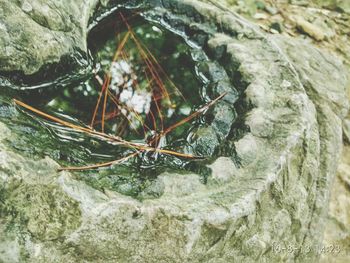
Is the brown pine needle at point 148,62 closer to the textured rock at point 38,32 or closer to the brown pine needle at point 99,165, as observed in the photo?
the textured rock at point 38,32

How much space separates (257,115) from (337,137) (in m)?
0.62

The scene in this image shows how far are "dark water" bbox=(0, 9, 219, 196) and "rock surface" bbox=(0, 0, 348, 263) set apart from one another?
105mm

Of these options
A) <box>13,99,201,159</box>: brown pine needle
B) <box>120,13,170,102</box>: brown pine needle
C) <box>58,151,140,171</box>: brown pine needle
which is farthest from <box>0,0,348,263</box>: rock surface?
<box>120,13,170,102</box>: brown pine needle

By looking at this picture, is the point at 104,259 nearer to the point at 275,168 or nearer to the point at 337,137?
the point at 275,168

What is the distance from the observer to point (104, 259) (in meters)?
1.37

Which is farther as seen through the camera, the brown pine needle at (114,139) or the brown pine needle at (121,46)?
the brown pine needle at (121,46)

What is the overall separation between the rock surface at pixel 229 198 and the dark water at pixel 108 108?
0.10 meters

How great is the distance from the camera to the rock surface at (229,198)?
1.30 m

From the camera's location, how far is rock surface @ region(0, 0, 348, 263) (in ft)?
4.26

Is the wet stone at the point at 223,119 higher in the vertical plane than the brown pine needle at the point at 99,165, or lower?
higher

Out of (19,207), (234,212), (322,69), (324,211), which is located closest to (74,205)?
(19,207)

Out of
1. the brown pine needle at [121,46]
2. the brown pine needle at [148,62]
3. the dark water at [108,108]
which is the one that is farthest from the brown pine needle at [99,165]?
the brown pine needle at [121,46]

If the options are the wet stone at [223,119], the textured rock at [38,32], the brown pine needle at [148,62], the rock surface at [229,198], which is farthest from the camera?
the brown pine needle at [148,62]

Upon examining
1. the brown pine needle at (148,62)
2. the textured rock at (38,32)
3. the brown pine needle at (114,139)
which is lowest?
the brown pine needle at (114,139)
